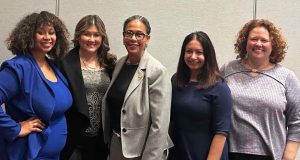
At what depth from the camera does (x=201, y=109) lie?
6.40 feet

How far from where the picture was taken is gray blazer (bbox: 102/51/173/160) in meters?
1.94

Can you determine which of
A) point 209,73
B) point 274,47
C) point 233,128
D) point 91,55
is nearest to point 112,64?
point 91,55

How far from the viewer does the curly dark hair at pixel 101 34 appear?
2.27 metres

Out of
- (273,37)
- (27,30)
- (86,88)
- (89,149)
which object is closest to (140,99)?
(86,88)

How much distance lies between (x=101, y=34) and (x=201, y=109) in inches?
34.3

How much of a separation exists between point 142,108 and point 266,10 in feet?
4.65

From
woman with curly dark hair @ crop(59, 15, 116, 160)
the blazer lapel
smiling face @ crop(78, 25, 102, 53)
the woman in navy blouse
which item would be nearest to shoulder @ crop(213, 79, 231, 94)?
the woman in navy blouse

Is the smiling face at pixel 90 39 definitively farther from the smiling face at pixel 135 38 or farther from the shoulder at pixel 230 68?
the shoulder at pixel 230 68

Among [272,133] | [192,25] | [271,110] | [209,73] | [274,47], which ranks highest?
[192,25]

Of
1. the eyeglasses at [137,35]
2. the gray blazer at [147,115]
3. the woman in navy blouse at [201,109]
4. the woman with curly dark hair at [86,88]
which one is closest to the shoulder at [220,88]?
the woman in navy blouse at [201,109]

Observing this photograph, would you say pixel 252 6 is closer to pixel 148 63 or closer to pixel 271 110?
pixel 271 110

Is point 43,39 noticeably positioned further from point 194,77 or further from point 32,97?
point 194,77

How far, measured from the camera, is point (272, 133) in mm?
2109

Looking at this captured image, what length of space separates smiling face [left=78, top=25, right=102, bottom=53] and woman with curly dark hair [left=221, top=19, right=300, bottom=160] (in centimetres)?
95
